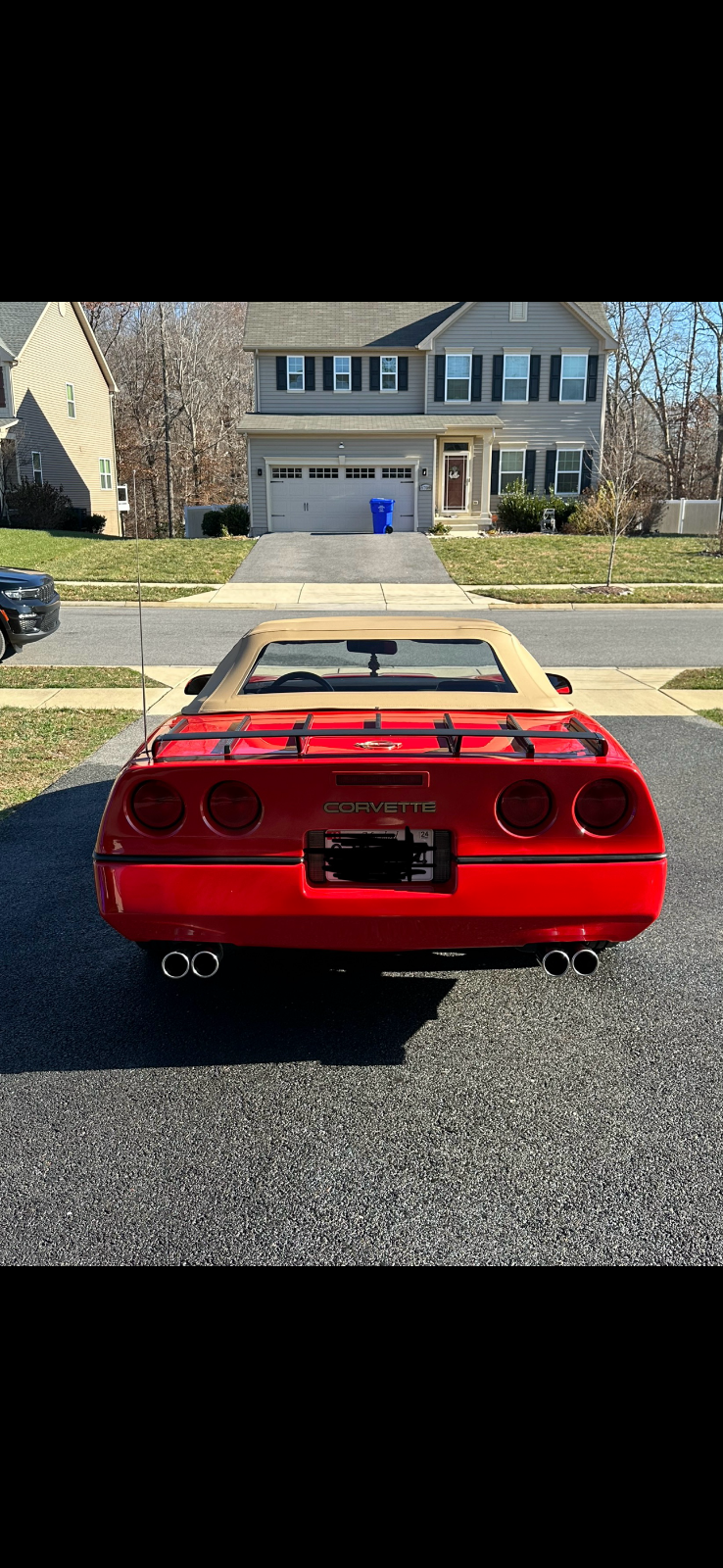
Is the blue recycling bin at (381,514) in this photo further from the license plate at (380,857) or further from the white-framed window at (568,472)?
the license plate at (380,857)

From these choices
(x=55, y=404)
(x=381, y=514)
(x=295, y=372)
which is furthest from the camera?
(x=55, y=404)

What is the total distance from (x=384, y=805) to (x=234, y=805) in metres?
0.52

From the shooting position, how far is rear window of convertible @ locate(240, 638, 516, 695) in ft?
15.9

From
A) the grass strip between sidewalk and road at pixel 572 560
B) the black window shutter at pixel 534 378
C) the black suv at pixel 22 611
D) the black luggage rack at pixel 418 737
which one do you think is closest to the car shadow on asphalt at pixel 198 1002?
the black luggage rack at pixel 418 737

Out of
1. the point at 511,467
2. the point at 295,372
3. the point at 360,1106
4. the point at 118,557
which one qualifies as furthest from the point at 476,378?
the point at 360,1106

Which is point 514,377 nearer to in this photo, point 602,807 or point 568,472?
point 568,472

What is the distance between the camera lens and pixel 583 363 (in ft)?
115

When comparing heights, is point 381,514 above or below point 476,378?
below

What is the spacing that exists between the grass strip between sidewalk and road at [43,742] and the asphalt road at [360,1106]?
8.54 ft

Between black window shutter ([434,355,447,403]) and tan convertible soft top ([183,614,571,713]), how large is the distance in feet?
104

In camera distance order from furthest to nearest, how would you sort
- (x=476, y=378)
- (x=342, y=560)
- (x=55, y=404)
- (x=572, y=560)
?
1. (x=55, y=404)
2. (x=476, y=378)
3. (x=342, y=560)
4. (x=572, y=560)

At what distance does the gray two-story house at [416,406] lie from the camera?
34.1 m

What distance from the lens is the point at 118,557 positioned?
27062mm
